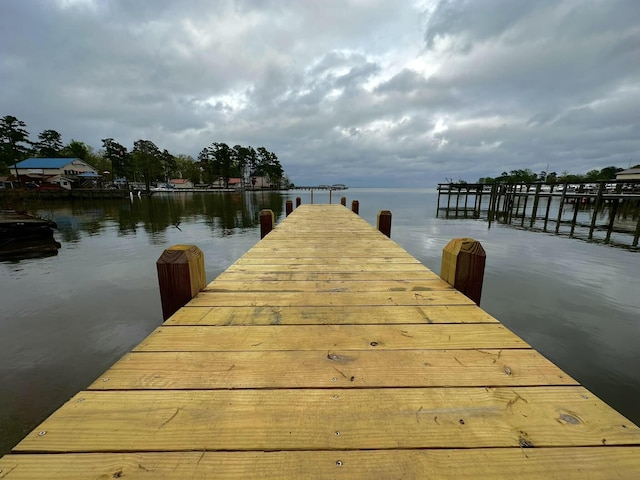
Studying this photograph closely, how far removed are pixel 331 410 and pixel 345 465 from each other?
0.26 metres

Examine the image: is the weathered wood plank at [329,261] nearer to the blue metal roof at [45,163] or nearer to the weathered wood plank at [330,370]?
the weathered wood plank at [330,370]

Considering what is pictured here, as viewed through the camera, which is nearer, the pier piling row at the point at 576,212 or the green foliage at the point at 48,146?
the pier piling row at the point at 576,212

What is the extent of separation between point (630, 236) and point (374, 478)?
21.3 m

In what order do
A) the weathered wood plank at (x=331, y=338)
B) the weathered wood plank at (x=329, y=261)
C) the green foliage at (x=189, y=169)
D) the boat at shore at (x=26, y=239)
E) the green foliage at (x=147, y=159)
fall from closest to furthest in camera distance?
the weathered wood plank at (x=331, y=338) < the weathered wood plank at (x=329, y=261) < the boat at shore at (x=26, y=239) < the green foliage at (x=147, y=159) < the green foliage at (x=189, y=169)

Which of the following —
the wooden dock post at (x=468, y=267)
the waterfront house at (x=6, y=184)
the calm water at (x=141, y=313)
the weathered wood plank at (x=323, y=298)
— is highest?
the waterfront house at (x=6, y=184)

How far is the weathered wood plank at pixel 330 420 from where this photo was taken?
106 centimetres

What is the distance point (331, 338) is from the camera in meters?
1.87

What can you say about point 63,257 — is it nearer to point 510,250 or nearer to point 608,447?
point 608,447

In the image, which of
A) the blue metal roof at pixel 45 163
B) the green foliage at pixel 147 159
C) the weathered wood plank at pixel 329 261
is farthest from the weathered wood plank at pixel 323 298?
the blue metal roof at pixel 45 163

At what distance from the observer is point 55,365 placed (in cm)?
393

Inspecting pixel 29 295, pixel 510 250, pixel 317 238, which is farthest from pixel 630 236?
pixel 29 295

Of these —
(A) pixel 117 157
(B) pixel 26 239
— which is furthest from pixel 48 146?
(B) pixel 26 239

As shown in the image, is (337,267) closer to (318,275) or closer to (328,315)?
(318,275)

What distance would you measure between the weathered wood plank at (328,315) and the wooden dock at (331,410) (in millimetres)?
20
